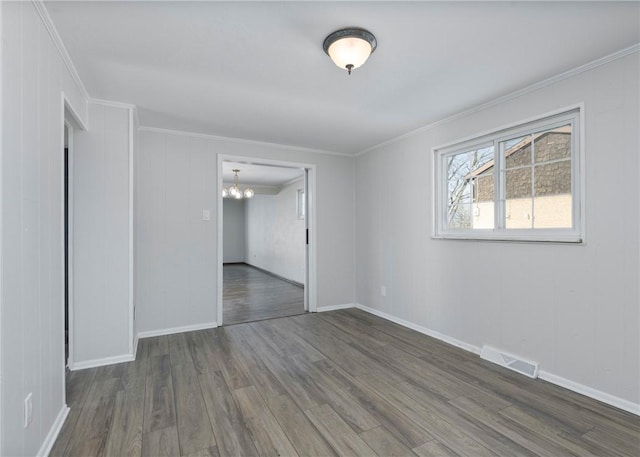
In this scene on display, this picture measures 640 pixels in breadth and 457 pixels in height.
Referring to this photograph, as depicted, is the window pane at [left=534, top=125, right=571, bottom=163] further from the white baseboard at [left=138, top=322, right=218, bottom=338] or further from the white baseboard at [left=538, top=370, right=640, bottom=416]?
the white baseboard at [left=138, top=322, right=218, bottom=338]

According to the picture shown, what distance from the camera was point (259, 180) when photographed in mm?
7609

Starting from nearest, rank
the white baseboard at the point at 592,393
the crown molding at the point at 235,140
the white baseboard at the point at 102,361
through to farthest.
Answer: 1. the white baseboard at the point at 592,393
2. the white baseboard at the point at 102,361
3. the crown molding at the point at 235,140

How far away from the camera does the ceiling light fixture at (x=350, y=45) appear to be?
72.4 inches

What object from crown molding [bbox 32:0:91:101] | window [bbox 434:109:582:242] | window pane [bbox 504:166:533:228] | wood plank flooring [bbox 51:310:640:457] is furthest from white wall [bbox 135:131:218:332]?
window pane [bbox 504:166:533:228]

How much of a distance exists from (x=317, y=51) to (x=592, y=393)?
3015 millimetres

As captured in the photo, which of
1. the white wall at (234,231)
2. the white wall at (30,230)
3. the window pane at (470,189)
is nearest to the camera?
the white wall at (30,230)

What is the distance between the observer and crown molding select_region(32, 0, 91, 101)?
1.62m

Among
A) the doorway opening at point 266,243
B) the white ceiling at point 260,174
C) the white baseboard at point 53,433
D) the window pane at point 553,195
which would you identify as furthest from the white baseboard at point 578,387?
the white ceiling at point 260,174

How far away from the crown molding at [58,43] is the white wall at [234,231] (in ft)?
27.9

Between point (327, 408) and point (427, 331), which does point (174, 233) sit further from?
point (427, 331)

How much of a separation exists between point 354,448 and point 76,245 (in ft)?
8.84

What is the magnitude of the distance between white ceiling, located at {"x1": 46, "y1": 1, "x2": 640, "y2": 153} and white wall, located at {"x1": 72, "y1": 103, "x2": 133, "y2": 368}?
1.30 ft

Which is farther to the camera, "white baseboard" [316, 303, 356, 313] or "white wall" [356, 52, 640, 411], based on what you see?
"white baseboard" [316, 303, 356, 313]

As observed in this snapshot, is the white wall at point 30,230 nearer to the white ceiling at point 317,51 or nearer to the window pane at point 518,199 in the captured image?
the white ceiling at point 317,51
